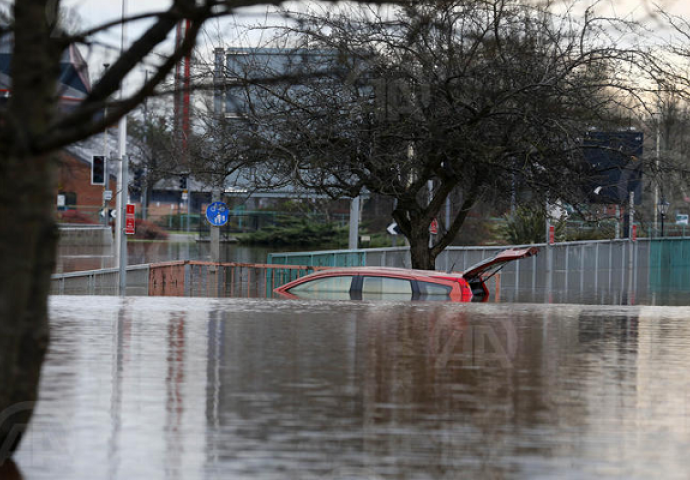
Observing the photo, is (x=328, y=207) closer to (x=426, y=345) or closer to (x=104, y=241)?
(x=104, y=241)

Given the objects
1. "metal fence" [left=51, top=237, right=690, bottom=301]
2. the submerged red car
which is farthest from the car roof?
"metal fence" [left=51, top=237, right=690, bottom=301]

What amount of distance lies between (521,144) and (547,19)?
2.06 m

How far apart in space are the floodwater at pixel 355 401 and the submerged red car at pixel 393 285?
4.78m

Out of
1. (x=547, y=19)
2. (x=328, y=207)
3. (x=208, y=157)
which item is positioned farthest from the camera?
(x=328, y=207)

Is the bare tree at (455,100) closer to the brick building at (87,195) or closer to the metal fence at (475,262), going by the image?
the metal fence at (475,262)

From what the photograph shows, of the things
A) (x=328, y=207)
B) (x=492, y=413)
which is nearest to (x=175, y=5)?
(x=492, y=413)

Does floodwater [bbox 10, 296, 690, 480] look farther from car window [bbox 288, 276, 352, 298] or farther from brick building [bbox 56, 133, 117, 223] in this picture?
brick building [bbox 56, 133, 117, 223]

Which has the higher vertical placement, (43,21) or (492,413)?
(43,21)

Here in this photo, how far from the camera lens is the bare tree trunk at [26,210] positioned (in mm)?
4656

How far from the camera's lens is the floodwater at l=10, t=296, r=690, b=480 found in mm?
5273

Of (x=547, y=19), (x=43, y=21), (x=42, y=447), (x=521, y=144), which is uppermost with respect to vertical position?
(x=547, y=19)

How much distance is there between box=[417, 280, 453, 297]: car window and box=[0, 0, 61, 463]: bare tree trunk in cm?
1152

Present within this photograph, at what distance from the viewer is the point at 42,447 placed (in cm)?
555

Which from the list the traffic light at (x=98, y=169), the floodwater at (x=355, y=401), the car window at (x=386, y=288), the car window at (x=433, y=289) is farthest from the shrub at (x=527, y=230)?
the floodwater at (x=355, y=401)
